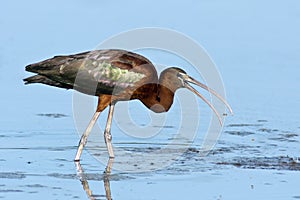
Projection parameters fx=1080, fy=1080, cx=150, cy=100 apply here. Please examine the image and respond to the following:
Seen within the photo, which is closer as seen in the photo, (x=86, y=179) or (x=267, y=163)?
(x=86, y=179)

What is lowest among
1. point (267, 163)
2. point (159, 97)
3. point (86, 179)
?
point (86, 179)

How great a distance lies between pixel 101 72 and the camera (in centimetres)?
1377

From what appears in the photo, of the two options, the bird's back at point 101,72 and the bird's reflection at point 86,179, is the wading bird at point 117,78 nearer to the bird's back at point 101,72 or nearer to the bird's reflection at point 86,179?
the bird's back at point 101,72

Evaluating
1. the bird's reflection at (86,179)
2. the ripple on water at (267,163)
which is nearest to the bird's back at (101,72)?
the bird's reflection at (86,179)

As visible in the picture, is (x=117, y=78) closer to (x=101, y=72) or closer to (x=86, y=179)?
(x=101, y=72)

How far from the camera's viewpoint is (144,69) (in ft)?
44.9

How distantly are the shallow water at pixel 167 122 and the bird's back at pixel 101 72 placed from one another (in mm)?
873

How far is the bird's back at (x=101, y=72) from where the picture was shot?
44.8ft

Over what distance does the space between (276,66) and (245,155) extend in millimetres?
5799

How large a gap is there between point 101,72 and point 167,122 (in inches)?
88.9

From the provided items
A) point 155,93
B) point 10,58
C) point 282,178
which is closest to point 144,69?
point 155,93

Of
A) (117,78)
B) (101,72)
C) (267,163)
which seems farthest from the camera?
(101,72)

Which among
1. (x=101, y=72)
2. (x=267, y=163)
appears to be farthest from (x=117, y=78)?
(x=267, y=163)

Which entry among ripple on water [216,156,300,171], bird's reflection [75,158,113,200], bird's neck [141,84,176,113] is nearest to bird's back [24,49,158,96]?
bird's neck [141,84,176,113]
